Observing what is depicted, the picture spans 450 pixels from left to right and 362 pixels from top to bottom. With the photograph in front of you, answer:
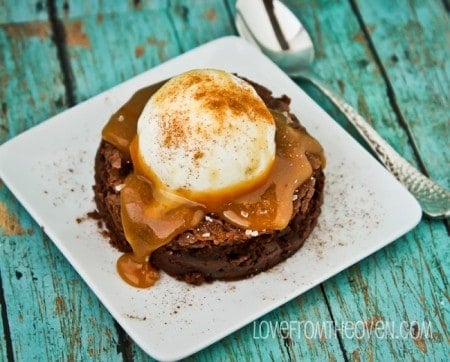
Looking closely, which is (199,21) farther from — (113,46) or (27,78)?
(27,78)

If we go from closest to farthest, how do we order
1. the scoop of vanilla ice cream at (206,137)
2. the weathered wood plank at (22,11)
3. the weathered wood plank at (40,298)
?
the scoop of vanilla ice cream at (206,137), the weathered wood plank at (40,298), the weathered wood plank at (22,11)

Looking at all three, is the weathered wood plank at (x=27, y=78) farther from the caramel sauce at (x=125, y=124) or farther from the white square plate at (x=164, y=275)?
the caramel sauce at (x=125, y=124)

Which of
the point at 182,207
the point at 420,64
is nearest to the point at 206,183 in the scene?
the point at 182,207

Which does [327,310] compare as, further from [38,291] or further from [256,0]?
[256,0]

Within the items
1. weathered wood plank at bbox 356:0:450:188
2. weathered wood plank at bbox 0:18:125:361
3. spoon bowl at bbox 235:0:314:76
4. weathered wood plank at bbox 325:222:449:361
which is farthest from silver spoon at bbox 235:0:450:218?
weathered wood plank at bbox 0:18:125:361

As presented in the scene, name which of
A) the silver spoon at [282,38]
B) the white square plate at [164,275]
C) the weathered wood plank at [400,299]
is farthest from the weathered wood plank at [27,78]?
the weathered wood plank at [400,299]

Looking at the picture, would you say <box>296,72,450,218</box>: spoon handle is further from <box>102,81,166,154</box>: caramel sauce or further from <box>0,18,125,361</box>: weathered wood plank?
<box>0,18,125,361</box>: weathered wood plank

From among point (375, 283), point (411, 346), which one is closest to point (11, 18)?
point (375, 283)
